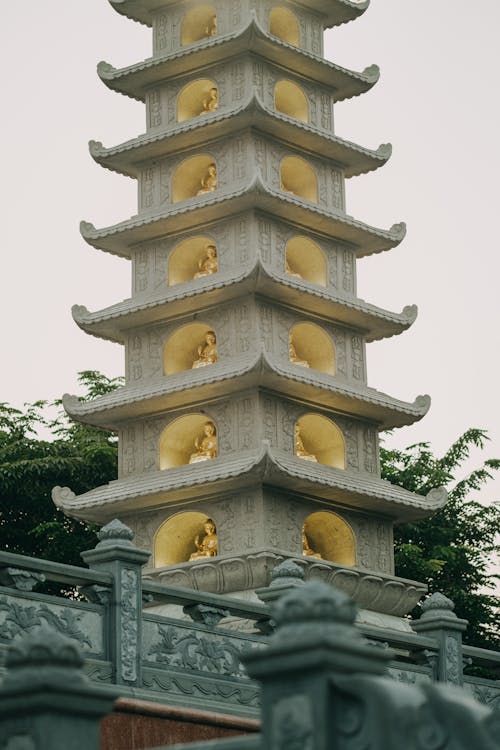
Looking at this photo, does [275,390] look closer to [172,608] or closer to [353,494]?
[353,494]

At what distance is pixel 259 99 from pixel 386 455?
13722 millimetres

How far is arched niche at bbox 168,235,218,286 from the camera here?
2897cm

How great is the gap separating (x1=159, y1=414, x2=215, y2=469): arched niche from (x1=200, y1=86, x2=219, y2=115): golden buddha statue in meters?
6.62

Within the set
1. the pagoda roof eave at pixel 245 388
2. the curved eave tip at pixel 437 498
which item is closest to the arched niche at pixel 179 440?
the pagoda roof eave at pixel 245 388

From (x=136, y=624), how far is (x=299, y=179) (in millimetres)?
16505

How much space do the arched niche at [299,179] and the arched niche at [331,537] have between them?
664 cm

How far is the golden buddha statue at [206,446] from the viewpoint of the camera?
2705 cm

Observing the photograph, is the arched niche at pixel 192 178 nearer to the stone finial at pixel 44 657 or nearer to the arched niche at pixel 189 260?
the arched niche at pixel 189 260

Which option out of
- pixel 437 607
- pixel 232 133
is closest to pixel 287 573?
pixel 437 607

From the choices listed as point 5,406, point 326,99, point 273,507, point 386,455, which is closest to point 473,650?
point 273,507

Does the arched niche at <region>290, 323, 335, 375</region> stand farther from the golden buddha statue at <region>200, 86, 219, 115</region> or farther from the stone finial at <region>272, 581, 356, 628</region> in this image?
the stone finial at <region>272, 581, 356, 628</region>

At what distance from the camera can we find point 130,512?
89.1 ft

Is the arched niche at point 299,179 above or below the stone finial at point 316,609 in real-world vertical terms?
above

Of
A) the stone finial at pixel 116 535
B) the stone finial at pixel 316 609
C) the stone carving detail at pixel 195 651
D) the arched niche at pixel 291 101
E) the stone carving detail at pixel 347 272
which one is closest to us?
the stone finial at pixel 316 609
